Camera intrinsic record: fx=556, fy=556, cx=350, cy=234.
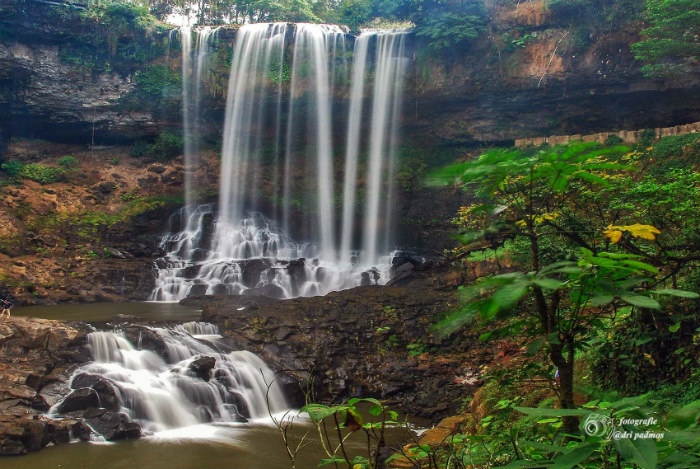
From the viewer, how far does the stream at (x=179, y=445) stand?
7230 millimetres

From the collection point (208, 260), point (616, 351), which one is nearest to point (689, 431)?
point (616, 351)

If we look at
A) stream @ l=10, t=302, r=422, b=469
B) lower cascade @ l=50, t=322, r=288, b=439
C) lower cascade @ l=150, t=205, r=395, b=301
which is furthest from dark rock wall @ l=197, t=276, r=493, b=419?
lower cascade @ l=150, t=205, r=395, b=301

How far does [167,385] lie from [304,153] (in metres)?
15.8

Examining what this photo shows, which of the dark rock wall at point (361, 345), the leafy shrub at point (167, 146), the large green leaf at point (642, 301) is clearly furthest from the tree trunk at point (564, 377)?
the leafy shrub at point (167, 146)

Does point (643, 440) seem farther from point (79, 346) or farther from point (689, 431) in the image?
point (79, 346)

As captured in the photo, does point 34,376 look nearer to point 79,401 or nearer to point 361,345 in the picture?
point 79,401

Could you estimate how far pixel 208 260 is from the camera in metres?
20.0

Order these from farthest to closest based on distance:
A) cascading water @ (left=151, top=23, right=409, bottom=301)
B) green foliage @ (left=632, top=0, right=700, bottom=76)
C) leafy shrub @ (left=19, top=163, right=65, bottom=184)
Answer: cascading water @ (left=151, top=23, right=409, bottom=301) < leafy shrub @ (left=19, top=163, right=65, bottom=184) < green foliage @ (left=632, top=0, right=700, bottom=76)

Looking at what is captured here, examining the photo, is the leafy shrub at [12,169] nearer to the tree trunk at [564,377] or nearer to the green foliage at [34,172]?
the green foliage at [34,172]

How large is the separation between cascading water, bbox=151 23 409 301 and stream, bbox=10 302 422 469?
35.6 feet

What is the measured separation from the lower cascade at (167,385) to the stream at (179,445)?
1.1 inches

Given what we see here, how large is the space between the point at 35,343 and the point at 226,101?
15.6 meters

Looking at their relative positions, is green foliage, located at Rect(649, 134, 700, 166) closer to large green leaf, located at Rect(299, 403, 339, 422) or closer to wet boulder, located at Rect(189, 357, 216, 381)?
wet boulder, located at Rect(189, 357, 216, 381)

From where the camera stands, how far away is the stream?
7230 mm
